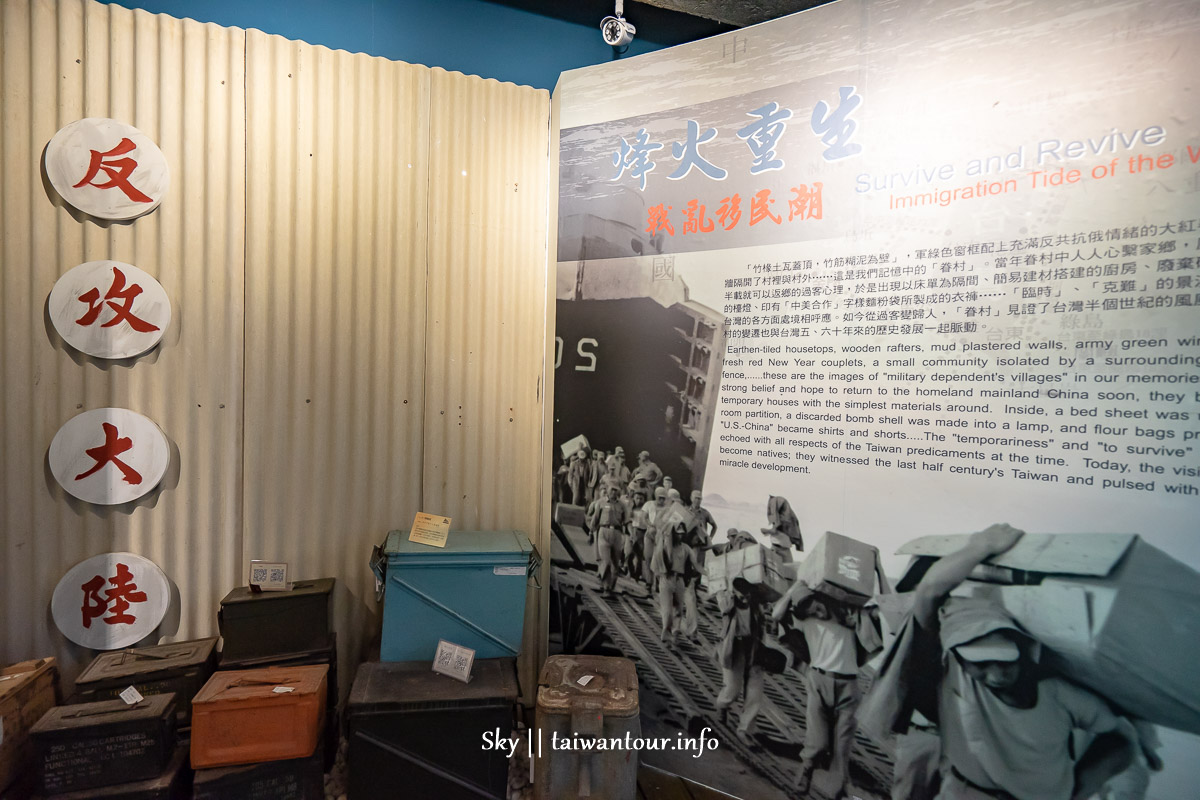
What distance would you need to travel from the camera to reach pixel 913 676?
74.2 inches

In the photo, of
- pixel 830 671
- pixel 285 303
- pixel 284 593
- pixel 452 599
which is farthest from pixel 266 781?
pixel 830 671

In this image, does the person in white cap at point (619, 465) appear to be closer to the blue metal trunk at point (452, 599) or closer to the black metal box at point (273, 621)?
the blue metal trunk at point (452, 599)

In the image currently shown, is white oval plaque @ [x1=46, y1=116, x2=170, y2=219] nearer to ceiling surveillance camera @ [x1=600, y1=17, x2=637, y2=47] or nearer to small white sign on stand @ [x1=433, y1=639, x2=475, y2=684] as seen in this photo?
ceiling surveillance camera @ [x1=600, y1=17, x2=637, y2=47]

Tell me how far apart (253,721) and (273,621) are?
0.38 metres

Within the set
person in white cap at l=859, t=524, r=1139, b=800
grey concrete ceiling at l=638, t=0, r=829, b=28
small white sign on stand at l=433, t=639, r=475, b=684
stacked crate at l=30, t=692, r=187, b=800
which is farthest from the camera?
grey concrete ceiling at l=638, t=0, r=829, b=28

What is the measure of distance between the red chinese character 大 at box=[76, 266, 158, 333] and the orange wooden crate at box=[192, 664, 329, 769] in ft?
4.46

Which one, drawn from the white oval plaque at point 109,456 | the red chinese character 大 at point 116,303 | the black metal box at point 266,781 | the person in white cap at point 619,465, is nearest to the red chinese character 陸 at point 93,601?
the white oval plaque at point 109,456

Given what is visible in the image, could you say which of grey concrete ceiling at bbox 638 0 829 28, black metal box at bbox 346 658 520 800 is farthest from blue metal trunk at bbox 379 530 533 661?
grey concrete ceiling at bbox 638 0 829 28

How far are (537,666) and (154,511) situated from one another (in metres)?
1.71

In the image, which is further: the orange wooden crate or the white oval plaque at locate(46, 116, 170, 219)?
the white oval plaque at locate(46, 116, 170, 219)

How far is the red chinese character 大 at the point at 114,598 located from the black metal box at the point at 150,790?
0.57 m

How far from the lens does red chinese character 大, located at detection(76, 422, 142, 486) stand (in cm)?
224

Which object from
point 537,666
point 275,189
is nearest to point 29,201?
point 275,189

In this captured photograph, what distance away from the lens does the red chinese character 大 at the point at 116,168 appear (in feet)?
7.22
